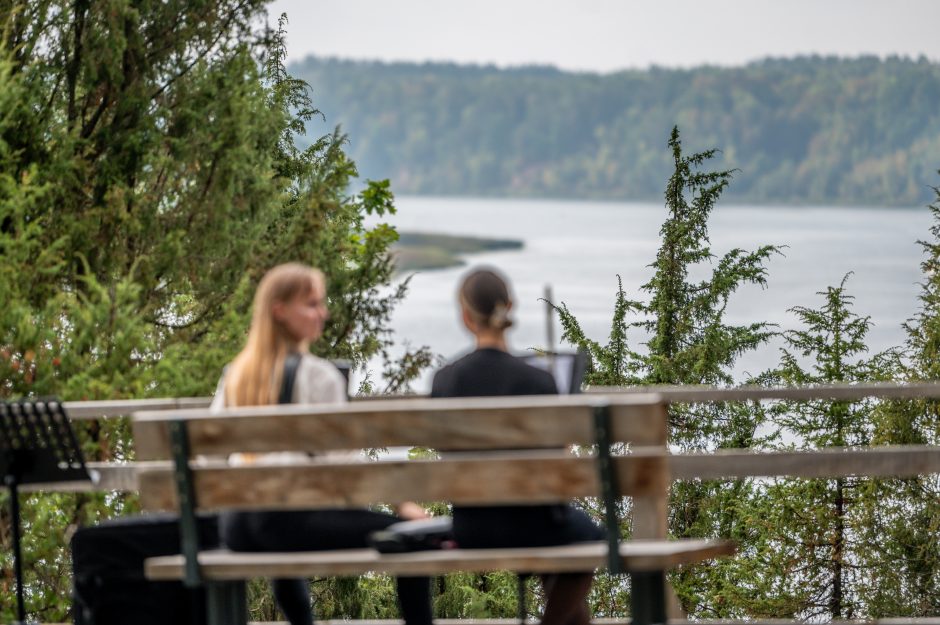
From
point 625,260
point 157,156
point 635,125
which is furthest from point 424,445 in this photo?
point 635,125

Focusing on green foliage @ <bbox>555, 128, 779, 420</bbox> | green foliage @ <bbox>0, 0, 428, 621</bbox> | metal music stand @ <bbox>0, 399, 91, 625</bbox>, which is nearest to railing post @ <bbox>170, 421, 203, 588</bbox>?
metal music stand @ <bbox>0, 399, 91, 625</bbox>

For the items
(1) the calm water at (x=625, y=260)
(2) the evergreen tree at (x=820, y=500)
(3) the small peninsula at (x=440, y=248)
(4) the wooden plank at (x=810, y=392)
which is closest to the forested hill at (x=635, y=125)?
(1) the calm water at (x=625, y=260)

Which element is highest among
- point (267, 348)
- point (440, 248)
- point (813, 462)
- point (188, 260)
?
point (440, 248)

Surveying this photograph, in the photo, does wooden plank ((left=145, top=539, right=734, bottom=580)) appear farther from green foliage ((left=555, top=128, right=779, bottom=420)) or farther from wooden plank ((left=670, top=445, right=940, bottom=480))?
green foliage ((left=555, top=128, right=779, bottom=420))

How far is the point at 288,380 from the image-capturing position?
3639 millimetres

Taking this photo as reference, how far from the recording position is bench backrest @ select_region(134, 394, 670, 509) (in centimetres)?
326

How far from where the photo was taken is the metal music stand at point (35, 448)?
3.93 metres

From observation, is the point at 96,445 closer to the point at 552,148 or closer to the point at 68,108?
the point at 68,108

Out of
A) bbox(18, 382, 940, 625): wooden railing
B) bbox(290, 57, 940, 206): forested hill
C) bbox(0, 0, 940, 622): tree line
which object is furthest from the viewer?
bbox(290, 57, 940, 206): forested hill

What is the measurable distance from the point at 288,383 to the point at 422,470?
0.49 meters

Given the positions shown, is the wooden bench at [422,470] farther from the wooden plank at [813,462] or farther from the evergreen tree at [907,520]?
the evergreen tree at [907,520]

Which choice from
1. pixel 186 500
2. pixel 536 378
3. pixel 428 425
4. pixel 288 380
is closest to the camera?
pixel 428 425

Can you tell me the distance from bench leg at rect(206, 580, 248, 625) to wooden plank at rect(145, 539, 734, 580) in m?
0.12

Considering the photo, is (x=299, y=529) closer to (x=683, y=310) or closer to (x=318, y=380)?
(x=318, y=380)
